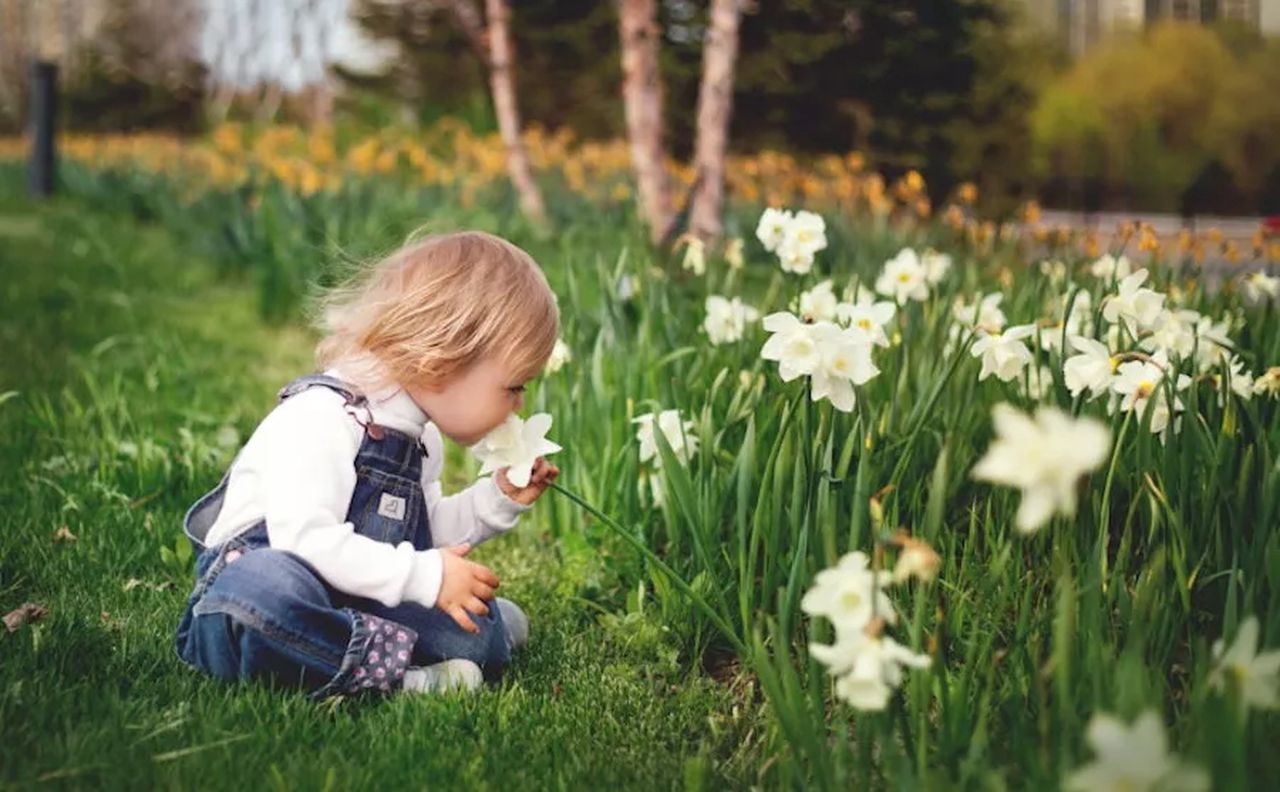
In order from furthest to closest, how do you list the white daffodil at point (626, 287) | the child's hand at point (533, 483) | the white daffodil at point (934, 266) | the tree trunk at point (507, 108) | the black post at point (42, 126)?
the black post at point (42, 126), the tree trunk at point (507, 108), the white daffodil at point (934, 266), the white daffodil at point (626, 287), the child's hand at point (533, 483)

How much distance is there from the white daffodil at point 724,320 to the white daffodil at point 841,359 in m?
0.83

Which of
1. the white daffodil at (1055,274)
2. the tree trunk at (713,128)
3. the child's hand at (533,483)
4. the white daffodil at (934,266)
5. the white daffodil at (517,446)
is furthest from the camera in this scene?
the tree trunk at (713,128)

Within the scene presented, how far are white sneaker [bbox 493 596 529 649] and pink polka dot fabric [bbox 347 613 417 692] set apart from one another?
0.25 m

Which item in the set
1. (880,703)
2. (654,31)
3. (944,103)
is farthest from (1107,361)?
(944,103)

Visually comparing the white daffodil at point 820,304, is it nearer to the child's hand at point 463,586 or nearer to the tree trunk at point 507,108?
the child's hand at point 463,586

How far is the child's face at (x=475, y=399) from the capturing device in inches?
79.0

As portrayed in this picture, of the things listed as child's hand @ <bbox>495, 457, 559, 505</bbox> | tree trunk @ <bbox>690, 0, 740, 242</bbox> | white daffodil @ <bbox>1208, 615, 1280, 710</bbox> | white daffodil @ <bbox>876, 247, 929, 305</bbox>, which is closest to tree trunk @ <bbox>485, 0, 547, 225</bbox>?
tree trunk @ <bbox>690, 0, 740, 242</bbox>

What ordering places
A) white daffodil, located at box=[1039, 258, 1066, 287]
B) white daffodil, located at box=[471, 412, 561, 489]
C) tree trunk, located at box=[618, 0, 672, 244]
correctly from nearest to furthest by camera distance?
white daffodil, located at box=[471, 412, 561, 489], white daffodil, located at box=[1039, 258, 1066, 287], tree trunk, located at box=[618, 0, 672, 244]

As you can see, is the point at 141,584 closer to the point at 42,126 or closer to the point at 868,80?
the point at 868,80

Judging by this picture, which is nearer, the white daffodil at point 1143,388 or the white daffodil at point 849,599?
the white daffodil at point 849,599

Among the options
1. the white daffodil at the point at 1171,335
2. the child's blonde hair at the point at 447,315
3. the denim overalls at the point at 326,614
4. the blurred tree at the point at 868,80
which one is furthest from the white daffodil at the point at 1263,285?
the blurred tree at the point at 868,80

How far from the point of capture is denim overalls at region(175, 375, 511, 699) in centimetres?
188

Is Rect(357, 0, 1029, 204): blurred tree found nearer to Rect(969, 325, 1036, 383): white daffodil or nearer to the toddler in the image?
Rect(969, 325, 1036, 383): white daffodil

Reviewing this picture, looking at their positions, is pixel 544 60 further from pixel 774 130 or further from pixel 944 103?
pixel 944 103
